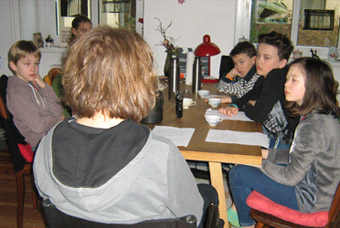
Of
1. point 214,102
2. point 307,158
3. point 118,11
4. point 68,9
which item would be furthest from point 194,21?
point 307,158

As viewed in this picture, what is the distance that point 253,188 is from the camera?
Answer: 157cm

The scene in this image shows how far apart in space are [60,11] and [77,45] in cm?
390

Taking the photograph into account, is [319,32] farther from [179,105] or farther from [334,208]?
[334,208]

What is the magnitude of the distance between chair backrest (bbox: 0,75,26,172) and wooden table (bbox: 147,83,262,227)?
2.78 ft

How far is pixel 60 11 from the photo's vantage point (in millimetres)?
4414

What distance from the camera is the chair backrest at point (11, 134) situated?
1.83 metres

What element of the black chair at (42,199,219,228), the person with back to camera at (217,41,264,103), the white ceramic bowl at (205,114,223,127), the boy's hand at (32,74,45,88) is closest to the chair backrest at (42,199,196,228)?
the black chair at (42,199,219,228)

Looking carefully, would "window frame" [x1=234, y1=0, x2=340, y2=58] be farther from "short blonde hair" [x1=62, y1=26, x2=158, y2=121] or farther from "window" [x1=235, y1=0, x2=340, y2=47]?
"short blonde hair" [x1=62, y1=26, x2=158, y2=121]

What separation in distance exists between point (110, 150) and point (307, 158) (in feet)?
2.97

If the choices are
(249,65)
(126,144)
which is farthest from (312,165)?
(249,65)

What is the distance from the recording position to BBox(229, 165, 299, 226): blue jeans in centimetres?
148

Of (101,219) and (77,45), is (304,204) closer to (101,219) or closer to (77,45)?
(101,219)

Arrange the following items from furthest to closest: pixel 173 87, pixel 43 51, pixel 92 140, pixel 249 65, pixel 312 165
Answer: pixel 43 51 → pixel 249 65 → pixel 173 87 → pixel 312 165 → pixel 92 140

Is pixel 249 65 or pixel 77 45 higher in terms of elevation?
pixel 77 45
